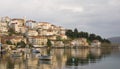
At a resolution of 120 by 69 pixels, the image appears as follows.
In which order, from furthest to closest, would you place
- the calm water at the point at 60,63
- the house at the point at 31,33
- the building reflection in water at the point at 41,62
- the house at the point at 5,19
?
the house at the point at 5,19 < the house at the point at 31,33 < the calm water at the point at 60,63 < the building reflection in water at the point at 41,62

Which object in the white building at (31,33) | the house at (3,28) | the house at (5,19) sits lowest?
the white building at (31,33)

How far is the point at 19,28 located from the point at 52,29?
20.5 meters

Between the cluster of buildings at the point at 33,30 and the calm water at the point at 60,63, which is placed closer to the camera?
the calm water at the point at 60,63

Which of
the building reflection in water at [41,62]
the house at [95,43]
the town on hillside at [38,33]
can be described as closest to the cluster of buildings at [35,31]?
the town on hillside at [38,33]

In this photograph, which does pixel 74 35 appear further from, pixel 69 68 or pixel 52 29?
pixel 69 68

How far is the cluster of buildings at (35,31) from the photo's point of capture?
358ft

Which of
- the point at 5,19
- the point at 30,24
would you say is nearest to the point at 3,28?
the point at 5,19

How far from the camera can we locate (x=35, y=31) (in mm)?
122250

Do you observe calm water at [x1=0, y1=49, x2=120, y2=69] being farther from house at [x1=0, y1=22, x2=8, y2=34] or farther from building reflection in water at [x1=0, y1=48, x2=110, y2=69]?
house at [x1=0, y1=22, x2=8, y2=34]

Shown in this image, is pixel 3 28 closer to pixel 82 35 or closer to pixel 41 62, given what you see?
pixel 82 35

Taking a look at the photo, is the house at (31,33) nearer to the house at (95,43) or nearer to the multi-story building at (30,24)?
the multi-story building at (30,24)

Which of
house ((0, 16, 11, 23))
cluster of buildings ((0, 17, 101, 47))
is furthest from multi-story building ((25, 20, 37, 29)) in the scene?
house ((0, 16, 11, 23))

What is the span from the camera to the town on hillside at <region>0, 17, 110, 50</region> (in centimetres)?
10937

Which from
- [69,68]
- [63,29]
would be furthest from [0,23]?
[69,68]
